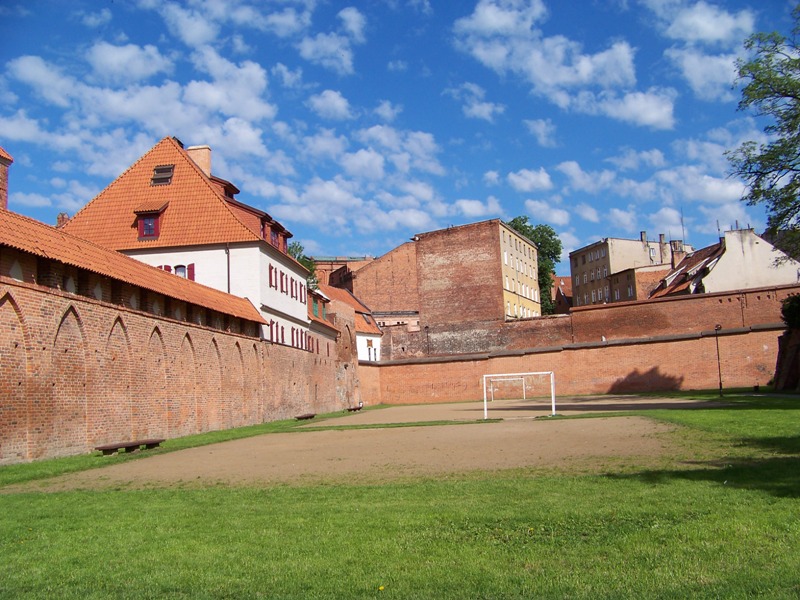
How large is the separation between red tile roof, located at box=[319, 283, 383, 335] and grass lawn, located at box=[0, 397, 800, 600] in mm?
60524

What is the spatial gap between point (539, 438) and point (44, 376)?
41.4 ft

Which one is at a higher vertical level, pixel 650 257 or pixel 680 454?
pixel 650 257

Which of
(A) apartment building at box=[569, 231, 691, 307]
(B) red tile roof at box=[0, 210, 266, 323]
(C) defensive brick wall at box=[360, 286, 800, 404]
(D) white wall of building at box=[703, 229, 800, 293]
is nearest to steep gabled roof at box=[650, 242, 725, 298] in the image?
(D) white wall of building at box=[703, 229, 800, 293]

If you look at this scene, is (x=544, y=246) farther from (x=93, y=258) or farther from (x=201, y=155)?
(x=93, y=258)

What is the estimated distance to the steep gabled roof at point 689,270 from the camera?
62.5m

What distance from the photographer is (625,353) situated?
53.1 metres

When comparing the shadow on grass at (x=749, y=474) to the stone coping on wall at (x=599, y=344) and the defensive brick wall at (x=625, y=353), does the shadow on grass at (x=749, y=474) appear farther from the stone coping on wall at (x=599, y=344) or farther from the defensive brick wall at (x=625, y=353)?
the stone coping on wall at (x=599, y=344)

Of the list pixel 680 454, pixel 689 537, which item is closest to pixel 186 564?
pixel 689 537

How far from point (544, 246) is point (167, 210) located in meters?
62.5

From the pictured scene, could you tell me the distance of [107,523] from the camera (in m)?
9.61

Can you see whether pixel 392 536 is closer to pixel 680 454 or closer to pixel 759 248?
pixel 680 454

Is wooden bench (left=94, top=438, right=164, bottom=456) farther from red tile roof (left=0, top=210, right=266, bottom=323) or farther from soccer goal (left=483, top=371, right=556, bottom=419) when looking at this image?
soccer goal (left=483, top=371, right=556, bottom=419)

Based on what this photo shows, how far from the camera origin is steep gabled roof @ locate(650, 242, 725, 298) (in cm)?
6253

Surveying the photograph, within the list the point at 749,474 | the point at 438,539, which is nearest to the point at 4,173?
the point at 438,539
